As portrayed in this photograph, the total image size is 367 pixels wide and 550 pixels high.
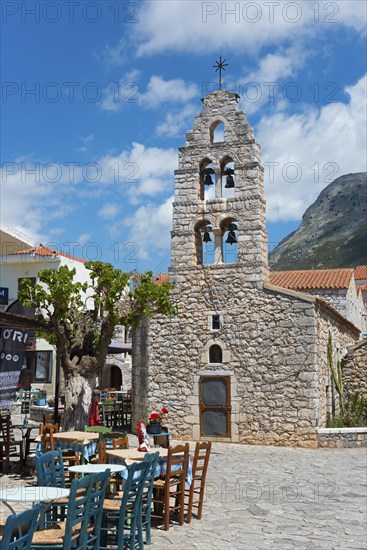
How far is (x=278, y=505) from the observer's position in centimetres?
839

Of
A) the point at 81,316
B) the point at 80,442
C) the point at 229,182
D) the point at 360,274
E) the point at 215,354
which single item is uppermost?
the point at 360,274

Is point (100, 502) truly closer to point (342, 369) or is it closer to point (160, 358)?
point (160, 358)

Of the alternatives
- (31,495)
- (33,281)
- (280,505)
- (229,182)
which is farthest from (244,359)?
(33,281)

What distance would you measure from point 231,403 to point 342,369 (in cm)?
480

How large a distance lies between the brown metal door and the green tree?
498cm

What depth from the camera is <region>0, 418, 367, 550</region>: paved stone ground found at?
6.63 meters

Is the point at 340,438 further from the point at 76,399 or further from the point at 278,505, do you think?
the point at 76,399

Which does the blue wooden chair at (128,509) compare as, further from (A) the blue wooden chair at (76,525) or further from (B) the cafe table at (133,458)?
(B) the cafe table at (133,458)

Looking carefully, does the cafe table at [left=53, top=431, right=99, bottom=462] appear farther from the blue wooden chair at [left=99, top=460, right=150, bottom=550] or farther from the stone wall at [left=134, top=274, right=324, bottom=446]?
the stone wall at [left=134, top=274, right=324, bottom=446]

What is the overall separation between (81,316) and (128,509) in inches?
185

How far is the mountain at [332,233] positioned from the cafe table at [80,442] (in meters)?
71.9

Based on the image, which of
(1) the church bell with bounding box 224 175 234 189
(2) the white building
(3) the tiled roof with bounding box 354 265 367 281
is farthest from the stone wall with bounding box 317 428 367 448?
(3) the tiled roof with bounding box 354 265 367 281

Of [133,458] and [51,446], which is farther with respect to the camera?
[51,446]

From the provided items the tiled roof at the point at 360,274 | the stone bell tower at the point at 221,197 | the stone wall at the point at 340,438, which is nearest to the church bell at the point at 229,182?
the stone bell tower at the point at 221,197
